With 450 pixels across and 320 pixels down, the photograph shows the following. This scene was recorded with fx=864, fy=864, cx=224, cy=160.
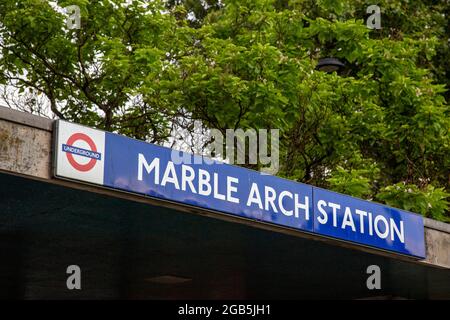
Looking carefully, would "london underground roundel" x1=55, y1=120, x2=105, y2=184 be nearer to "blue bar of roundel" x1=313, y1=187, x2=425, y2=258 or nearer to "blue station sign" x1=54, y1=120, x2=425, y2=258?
"blue station sign" x1=54, y1=120, x2=425, y2=258

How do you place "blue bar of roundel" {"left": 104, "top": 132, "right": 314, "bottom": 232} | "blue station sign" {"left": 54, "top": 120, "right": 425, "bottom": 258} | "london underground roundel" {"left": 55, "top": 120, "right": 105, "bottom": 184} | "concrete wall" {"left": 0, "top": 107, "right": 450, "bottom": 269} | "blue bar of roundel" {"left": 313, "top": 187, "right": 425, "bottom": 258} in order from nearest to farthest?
"concrete wall" {"left": 0, "top": 107, "right": 450, "bottom": 269} → "london underground roundel" {"left": 55, "top": 120, "right": 105, "bottom": 184} → "blue station sign" {"left": 54, "top": 120, "right": 425, "bottom": 258} → "blue bar of roundel" {"left": 104, "top": 132, "right": 314, "bottom": 232} → "blue bar of roundel" {"left": 313, "top": 187, "right": 425, "bottom": 258}

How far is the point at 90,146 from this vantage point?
29.1 feet

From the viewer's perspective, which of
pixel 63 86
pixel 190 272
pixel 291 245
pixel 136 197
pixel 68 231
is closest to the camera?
pixel 136 197

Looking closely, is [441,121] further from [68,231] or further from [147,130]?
[68,231]

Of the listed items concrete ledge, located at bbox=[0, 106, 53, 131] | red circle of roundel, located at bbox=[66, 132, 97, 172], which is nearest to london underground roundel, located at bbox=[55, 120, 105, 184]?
red circle of roundel, located at bbox=[66, 132, 97, 172]

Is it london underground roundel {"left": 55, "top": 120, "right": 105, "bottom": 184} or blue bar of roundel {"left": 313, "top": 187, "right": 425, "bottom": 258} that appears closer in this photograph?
london underground roundel {"left": 55, "top": 120, "right": 105, "bottom": 184}

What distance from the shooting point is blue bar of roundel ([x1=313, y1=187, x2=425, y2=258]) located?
35.8ft

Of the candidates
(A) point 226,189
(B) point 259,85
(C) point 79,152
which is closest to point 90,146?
(C) point 79,152

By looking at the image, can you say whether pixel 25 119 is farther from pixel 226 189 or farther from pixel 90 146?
pixel 226 189

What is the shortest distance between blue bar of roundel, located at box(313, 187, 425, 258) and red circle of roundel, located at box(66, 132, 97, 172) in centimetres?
323

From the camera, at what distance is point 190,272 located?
13.6 meters
